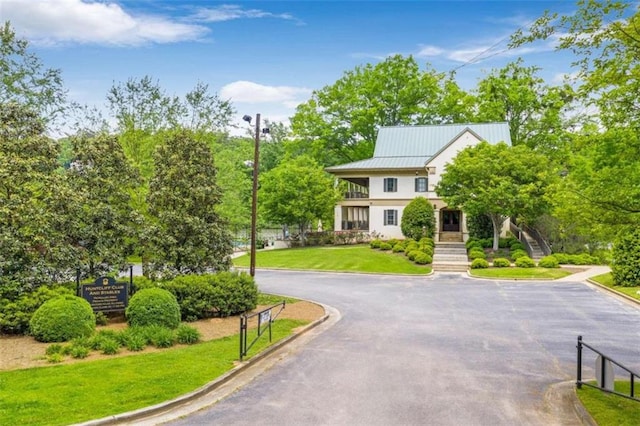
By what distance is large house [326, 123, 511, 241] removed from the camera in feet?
140

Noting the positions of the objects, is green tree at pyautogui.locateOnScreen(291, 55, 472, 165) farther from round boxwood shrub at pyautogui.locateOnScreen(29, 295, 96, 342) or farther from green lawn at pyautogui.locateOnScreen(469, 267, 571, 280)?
round boxwood shrub at pyautogui.locateOnScreen(29, 295, 96, 342)

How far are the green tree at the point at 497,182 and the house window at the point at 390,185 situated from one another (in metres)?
6.71

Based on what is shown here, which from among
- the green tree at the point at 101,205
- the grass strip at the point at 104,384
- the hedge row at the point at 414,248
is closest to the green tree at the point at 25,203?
the green tree at the point at 101,205

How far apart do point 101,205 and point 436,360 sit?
1116cm

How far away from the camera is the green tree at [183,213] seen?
58.4ft

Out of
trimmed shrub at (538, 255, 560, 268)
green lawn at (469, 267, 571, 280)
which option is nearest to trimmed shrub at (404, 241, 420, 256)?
green lawn at (469, 267, 571, 280)

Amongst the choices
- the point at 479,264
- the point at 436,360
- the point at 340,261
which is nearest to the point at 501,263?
the point at 479,264

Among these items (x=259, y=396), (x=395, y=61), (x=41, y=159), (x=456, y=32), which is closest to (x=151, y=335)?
(x=259, y=396)

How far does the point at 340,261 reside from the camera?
115 feet

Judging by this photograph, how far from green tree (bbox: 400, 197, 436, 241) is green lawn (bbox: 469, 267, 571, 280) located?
10150 mm

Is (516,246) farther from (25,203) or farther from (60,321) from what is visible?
(25,203)

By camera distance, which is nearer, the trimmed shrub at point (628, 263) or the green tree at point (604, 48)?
the green tree at point (604, 48)

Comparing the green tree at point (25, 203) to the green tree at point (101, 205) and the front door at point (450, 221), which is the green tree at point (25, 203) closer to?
the green tree at point (101, 205)

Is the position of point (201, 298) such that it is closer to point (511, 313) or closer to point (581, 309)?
point (511, 313)
